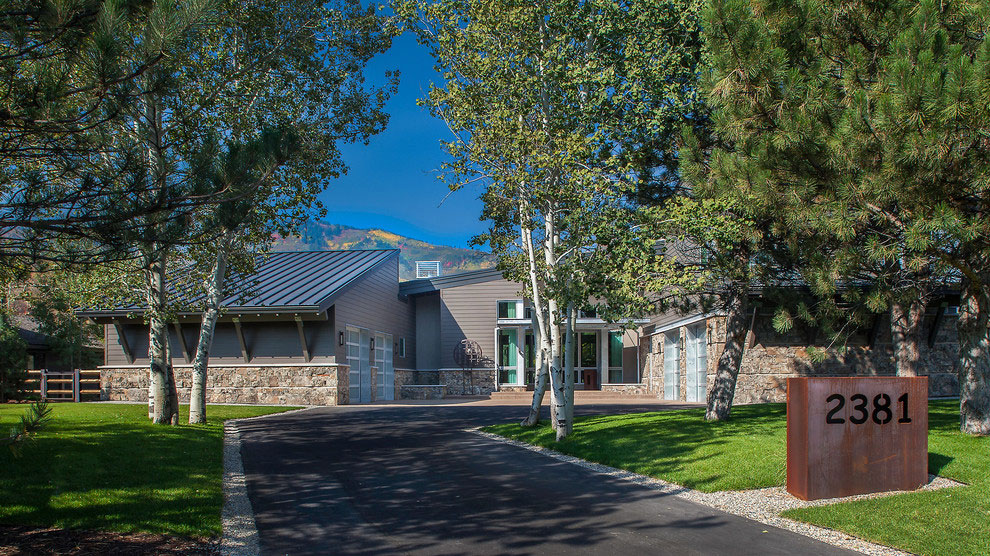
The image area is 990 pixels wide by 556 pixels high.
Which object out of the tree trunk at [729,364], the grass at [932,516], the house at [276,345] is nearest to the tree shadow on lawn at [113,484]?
the grass at [932,516]

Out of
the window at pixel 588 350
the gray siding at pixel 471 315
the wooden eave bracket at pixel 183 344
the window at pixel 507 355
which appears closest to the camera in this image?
the wooden eave bracket at pixel 183 344

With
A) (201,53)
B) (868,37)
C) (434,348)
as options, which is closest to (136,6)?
(201,53)

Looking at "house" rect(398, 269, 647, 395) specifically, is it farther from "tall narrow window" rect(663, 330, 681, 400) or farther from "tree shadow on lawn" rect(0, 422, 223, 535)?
"tree shadow on lawn" rect(0, 422, 223, 535)

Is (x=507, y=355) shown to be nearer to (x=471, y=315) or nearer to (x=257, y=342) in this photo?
(x=471, y=315)

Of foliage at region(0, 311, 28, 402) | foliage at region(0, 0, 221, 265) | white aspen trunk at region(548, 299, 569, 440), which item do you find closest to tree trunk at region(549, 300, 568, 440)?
white aspen trunk at region(548, 299, 569, 440)

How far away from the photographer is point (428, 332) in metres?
29.8

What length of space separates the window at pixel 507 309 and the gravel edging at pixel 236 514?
59.3 ft

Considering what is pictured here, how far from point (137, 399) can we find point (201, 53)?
14661mm

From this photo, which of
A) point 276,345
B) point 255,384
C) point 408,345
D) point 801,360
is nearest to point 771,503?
point 801,360

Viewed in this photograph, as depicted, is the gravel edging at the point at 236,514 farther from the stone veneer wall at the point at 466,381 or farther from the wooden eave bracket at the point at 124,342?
the stone veneer wall at the point at 466,381

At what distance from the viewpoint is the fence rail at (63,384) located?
22125mm

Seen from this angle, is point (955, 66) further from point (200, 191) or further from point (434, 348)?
point (434, 348)

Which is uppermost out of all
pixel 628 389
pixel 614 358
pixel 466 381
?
pixel 614 358

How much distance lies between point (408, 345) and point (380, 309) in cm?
419
